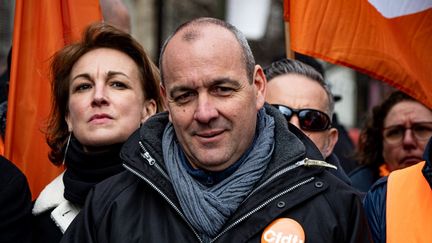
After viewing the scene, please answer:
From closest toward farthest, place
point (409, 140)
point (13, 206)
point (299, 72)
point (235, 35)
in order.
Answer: point (235, 35)
point (13, 206)
point (299, 72)
point (409, 140)

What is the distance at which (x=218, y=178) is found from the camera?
3400mm

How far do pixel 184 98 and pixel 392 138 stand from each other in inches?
99.5

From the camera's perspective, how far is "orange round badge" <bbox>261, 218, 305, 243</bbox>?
320 centimetres

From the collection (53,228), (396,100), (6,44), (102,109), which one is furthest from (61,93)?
(6,44)

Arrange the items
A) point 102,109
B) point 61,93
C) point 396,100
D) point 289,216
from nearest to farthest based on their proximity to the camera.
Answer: point 289,216
point 102,109
point 61,93
point 396,100

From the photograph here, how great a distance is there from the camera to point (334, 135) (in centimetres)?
493

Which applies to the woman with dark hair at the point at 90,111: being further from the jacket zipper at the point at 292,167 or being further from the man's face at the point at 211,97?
the jacket zipper at the point at 292,167

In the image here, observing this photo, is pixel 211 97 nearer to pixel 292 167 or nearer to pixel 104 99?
pixel 292 167

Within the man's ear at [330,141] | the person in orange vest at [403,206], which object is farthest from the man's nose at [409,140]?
the person in orange vest at [403,206]

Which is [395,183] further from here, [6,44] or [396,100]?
[6,44]

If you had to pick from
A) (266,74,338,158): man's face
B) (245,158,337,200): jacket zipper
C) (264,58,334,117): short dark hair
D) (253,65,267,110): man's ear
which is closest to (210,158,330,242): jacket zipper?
(245,158,337,200): jacket zipper

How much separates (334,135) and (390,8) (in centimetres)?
89

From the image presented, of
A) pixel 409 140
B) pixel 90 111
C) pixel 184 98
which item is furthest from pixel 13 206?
pixel 409 140

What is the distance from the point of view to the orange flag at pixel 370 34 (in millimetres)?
4328
